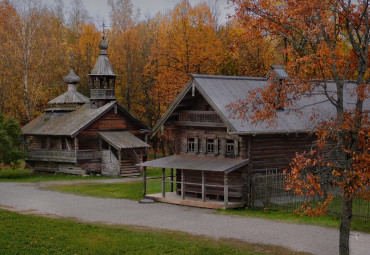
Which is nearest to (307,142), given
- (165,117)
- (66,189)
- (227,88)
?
(227,88)

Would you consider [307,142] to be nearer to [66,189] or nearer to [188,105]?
[188,105]

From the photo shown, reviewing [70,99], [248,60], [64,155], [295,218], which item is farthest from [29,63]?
[295,218]

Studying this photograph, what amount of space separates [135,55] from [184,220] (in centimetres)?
4369

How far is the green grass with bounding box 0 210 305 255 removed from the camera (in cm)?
1944

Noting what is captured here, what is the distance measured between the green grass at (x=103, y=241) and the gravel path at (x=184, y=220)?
1109 millimetres

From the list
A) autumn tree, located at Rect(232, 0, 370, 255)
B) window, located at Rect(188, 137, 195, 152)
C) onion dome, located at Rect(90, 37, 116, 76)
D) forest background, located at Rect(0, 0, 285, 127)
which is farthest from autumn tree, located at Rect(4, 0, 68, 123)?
autumn tree, located at Rect(232, 0, 370, 255)

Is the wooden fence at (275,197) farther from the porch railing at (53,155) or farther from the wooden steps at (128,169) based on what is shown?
the porch railing at (53,155)

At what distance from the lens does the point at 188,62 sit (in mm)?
50906

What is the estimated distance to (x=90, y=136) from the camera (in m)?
48.7

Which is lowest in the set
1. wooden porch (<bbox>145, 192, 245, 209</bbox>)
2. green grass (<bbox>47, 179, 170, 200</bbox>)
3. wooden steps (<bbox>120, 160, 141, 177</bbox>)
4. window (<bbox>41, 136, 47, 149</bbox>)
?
green grass (<bbox>47, 179, 170, 200</bbox>)

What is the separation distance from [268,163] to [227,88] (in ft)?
15.2

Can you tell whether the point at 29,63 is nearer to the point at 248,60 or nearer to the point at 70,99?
the point at 70,99

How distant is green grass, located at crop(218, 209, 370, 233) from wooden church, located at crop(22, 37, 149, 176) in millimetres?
20285

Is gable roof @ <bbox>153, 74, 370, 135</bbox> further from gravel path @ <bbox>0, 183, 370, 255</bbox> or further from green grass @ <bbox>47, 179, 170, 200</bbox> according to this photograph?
green grass @ <bbox>47, 179, 170, 200</bbox>
